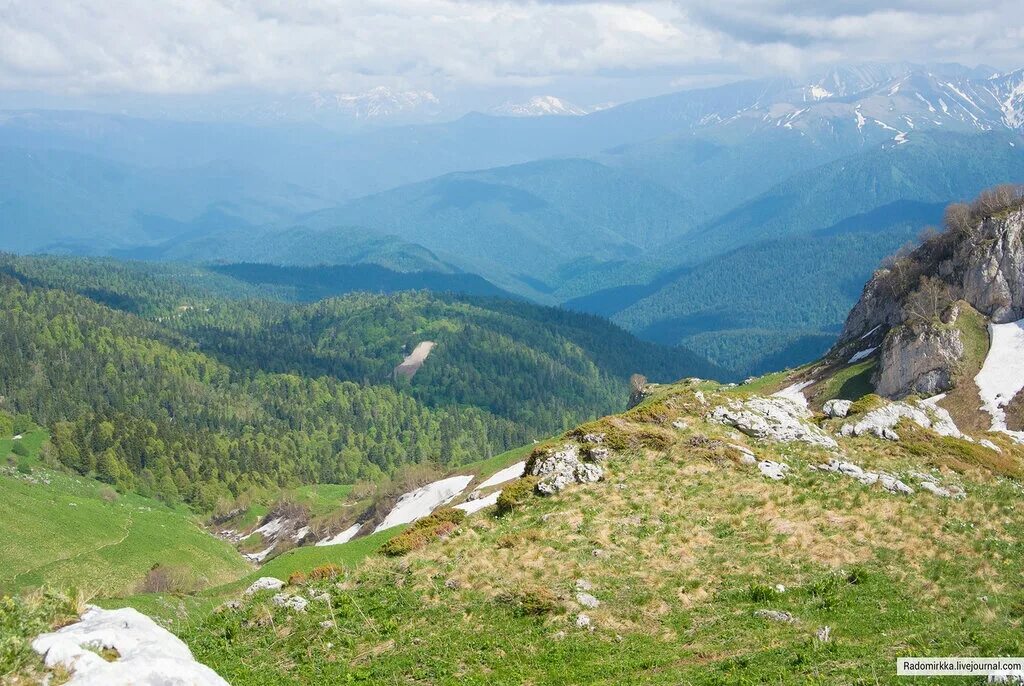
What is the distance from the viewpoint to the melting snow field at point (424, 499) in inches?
4560

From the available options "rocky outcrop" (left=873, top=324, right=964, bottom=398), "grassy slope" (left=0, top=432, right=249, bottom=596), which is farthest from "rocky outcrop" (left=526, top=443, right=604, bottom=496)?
"rocky outcrop" (left=873, top=324, right=964, bottom=398)

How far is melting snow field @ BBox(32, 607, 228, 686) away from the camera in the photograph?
17.9 meters

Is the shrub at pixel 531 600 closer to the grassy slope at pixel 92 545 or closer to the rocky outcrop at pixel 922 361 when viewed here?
the grassy slope at pixel 92 545

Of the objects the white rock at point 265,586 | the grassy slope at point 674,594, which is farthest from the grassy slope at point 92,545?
the grassy slope at point 674,594

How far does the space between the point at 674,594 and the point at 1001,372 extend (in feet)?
313

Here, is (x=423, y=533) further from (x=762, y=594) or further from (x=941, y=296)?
(x=941, y=296)

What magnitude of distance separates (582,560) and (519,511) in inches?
325

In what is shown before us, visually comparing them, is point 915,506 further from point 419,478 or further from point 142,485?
point 142,485

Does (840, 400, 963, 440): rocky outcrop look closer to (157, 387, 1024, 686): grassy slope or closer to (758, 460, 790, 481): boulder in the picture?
(157, 387, 1024, 686): grassy slope

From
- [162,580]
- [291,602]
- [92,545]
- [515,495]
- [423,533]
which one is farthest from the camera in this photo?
[92,545]

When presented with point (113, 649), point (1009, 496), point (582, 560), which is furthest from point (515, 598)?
point (1009, 496)

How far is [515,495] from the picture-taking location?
142 ft

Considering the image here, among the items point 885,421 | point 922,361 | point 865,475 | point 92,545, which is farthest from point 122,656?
point 922,361

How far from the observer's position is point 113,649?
1942cm
